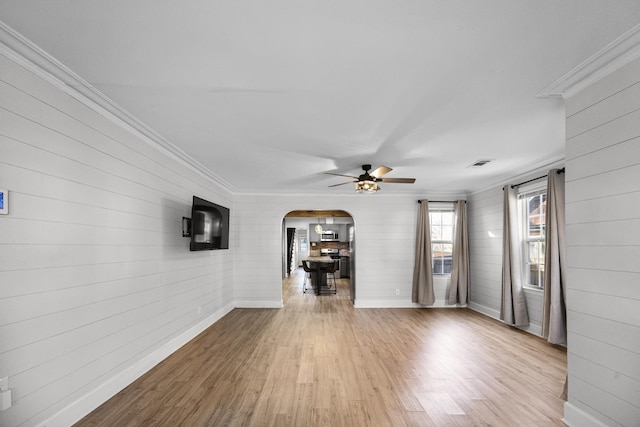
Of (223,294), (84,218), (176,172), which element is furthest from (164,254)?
(223,294)

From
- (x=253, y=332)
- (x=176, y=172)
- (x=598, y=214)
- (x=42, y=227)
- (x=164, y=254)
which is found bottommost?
(x=253, y=332)

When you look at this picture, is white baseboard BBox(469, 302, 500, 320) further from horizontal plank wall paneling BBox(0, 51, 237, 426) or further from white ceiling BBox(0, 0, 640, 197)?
horizontal plank wall paneling BBox(0, 51, 237, 426)

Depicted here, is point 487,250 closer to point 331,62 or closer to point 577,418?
point 577,418

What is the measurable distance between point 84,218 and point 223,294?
12.6ft

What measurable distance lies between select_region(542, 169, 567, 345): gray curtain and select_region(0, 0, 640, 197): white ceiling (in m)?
0.84

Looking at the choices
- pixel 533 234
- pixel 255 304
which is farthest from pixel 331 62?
pixel 255 304

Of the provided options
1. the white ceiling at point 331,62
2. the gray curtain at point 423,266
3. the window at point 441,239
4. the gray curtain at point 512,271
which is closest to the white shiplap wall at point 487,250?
Answer: the gray curtain at point 512,271

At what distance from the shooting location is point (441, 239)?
6.92 meters

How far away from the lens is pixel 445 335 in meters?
4.69

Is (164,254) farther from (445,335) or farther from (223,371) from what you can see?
(445,335)

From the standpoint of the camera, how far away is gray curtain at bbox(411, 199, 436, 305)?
659cm

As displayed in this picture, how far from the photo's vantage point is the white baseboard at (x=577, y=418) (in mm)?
2113

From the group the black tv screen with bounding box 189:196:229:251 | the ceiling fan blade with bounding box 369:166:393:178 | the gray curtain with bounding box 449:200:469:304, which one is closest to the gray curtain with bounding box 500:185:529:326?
the gray curtain with bounding box 449:200:469:304

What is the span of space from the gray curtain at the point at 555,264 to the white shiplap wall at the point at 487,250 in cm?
74
